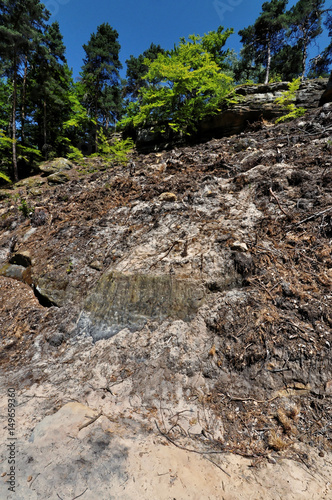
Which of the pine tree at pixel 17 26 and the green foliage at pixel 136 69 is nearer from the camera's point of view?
the pine tree at pixel 17 26

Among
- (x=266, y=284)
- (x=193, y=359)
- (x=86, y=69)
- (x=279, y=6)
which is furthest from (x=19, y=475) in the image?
(x=279, y=6)

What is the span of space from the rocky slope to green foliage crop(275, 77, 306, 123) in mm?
2589

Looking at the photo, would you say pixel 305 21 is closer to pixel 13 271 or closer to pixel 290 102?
pixel 290 102

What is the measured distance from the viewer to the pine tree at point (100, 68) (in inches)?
633

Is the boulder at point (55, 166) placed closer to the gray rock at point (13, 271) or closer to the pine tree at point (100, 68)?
the pine tree at point (100, 68)

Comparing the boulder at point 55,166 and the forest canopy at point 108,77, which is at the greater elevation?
the forest canopy at point 108,77

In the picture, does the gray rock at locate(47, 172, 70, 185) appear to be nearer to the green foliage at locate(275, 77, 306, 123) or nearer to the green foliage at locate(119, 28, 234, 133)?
the green foliage at locate(119, 28, 234, 133)

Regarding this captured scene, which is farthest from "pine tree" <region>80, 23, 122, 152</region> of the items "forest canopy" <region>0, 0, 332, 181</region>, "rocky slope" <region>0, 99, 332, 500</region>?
"rocky slope" <region>0, 99, 332, 500</region>

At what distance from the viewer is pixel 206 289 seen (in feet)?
11.2

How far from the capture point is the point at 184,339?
10.1ft

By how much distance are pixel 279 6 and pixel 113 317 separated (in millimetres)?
28327

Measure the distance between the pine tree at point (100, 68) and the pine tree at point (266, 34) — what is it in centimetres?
1253

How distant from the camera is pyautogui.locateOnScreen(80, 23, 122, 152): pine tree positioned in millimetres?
16078

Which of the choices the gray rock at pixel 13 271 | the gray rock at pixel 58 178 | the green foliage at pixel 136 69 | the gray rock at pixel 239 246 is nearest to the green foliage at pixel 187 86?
the gray rock at pixel 58 178
